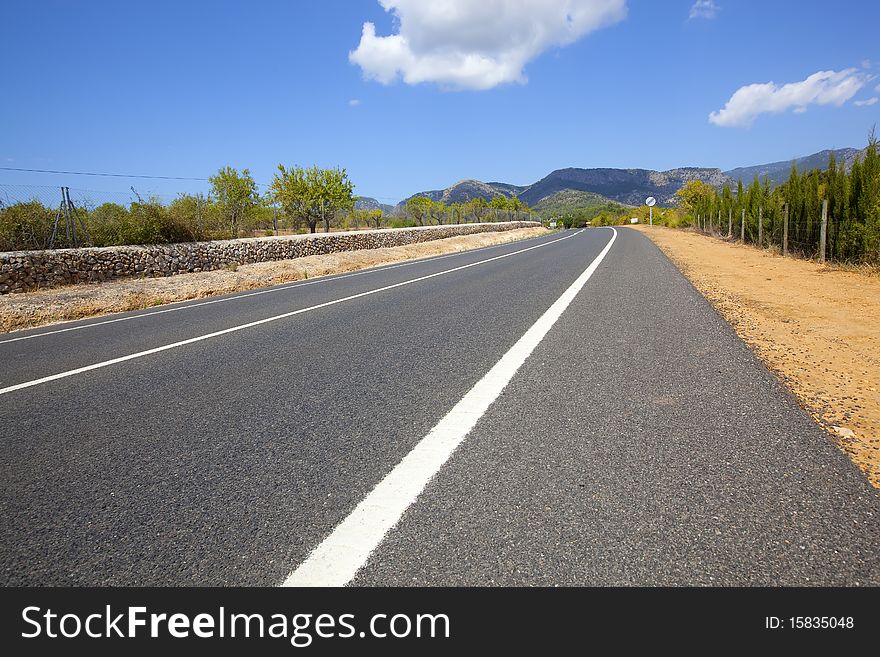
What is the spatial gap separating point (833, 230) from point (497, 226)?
40114 mm

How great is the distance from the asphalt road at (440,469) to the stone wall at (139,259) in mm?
8542

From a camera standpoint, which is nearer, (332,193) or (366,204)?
(332,193)

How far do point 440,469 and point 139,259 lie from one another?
14.4 metres

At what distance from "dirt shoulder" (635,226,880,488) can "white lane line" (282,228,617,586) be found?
75.3 inches

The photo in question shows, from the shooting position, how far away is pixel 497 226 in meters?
51.6

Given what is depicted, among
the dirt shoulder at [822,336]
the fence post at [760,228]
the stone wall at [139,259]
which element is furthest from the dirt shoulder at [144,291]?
the fence post at [760,228]

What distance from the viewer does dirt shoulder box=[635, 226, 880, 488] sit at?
2766mm

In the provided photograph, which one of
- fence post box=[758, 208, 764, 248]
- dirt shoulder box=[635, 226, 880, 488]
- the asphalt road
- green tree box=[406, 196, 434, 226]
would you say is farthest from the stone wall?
green tree box=[406, 196, 434, 226]

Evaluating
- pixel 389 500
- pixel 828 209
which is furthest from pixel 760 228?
→ pixel 389 500

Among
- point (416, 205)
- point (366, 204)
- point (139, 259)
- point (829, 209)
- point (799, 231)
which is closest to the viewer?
point (829, 209)

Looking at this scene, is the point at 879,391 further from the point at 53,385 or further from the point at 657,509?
the point at 53,385

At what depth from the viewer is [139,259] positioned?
13523 millimetres

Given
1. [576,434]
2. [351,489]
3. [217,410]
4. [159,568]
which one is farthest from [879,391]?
[217,410]

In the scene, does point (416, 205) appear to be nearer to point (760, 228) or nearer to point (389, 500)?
point (760, 228)
